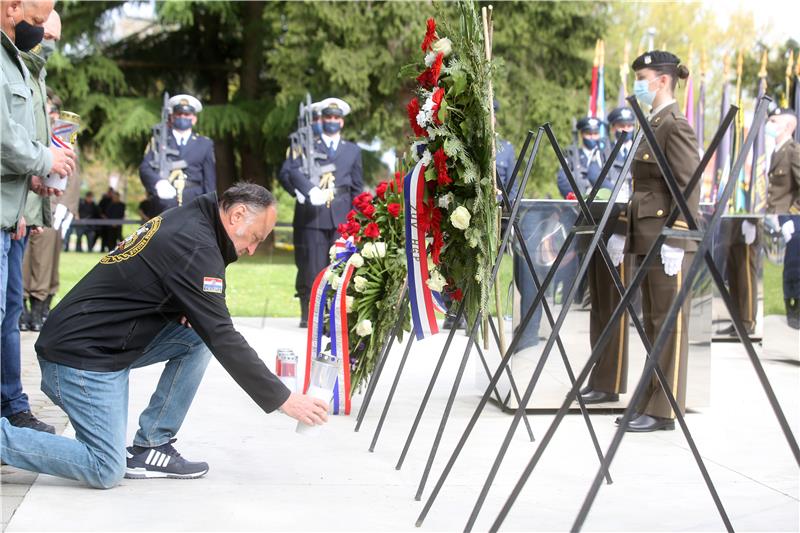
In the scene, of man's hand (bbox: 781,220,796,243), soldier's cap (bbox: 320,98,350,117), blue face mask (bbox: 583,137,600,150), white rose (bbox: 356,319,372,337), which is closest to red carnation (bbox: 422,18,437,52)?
white rose (bbox: 356,319,372,337)

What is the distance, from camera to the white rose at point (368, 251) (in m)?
5.45

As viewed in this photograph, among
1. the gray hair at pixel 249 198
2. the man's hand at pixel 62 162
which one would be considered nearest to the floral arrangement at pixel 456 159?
the gray hair at pixel 249 198

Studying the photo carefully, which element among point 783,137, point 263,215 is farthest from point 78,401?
point 783,137

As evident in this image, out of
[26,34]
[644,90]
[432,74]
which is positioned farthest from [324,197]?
[432,74]

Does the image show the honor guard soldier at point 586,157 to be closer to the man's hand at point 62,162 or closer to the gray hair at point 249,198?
the man's hand at point 62,162

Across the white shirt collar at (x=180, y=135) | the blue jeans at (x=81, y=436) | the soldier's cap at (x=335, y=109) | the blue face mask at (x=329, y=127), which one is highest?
the soldier's cap at (x=335, y=109)

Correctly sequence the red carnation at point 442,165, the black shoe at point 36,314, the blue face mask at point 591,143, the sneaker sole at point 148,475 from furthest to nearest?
the blue face mask at point 591,143 < the black shoe at point 36,314 < the sneaker sole at point 148,475 < the red carnation at point 442,165

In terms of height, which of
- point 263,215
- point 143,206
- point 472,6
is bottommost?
point 143,206

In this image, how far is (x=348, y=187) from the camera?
32.2ft

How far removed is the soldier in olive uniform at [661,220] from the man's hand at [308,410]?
2.12m

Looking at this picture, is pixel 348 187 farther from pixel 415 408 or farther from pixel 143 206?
pixel 143 206

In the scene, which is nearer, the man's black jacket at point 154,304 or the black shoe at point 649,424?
the man's black jacket at point 154,304

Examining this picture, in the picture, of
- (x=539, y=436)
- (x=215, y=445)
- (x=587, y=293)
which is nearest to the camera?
(x=215, y=445)

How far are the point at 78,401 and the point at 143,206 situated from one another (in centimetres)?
2016
